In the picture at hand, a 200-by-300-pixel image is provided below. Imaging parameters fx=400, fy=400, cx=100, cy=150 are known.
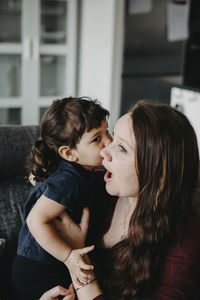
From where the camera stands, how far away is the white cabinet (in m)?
4.04

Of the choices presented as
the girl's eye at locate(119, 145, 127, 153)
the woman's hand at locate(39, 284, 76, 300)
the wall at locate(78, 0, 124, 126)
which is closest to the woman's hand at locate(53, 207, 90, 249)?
the woman's hand at locate(39, 284, 76, 300)

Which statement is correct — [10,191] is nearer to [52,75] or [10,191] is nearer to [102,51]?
[102,51]

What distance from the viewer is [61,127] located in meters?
1.29

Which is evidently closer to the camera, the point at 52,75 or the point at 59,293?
the point at 59,293

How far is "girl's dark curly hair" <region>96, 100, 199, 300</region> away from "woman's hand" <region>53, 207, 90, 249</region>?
0.16m

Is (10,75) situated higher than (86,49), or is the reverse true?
(86,49)

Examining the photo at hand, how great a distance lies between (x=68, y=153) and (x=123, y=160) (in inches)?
10.3

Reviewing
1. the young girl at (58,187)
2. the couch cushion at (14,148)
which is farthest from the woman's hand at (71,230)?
the couch cushion at (14,148)

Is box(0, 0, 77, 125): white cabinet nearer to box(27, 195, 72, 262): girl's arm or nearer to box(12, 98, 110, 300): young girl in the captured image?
box(12, 98, 110, 300): young girl

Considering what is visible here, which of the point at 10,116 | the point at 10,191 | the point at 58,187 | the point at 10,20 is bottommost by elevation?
the point at 10,116

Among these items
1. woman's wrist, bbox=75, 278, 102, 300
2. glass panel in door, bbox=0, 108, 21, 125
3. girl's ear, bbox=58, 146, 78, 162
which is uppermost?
girl's ear, bbox=58, 146, 78, 162

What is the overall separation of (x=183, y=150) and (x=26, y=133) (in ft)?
2.59

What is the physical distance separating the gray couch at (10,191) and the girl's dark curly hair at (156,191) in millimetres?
579

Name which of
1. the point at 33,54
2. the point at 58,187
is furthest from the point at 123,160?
the point at 33,54
